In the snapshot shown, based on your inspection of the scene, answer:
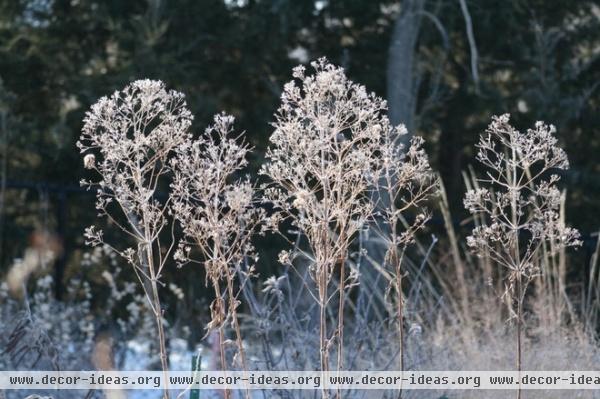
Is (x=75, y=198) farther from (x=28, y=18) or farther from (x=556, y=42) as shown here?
(x=556, y=42)

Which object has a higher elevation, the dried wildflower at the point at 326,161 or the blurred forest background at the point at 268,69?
the blurred forest background at the point at 268,69

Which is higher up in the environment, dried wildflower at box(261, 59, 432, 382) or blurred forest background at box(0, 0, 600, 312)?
blurred forest background at box(0, 0, 600, 312)

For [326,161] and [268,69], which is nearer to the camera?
[326,161]

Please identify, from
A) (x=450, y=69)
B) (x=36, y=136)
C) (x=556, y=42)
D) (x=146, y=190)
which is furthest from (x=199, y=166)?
(x=450, y=69)

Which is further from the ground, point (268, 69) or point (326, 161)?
point (268, 69)

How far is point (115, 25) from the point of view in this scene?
7.89 meters

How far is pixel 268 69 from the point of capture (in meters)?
8.95

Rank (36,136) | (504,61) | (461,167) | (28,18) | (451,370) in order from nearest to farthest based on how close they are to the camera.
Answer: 1. (451,370)
2. (36,136)
3. (28,18)
4. (504,61)
5. (461,167)

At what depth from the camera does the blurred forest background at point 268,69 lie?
7898 millimetres

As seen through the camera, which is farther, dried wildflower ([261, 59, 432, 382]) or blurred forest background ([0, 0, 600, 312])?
Answer: blurred forest background ([0, 0, 600, 312])

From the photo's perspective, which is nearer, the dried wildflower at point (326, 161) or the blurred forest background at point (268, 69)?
the dried wildflower at point (326, 161)

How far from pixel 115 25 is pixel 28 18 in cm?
109

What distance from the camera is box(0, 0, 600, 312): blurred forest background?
7898mm

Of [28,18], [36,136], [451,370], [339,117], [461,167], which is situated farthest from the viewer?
[461,167]
